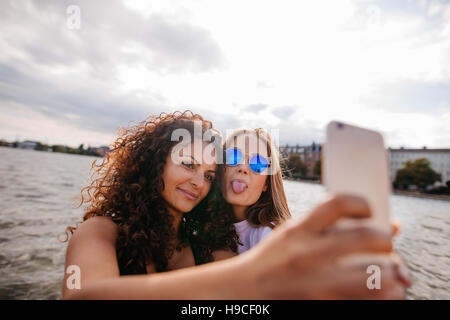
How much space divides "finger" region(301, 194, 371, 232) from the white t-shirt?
308 cm

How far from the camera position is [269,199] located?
436 centimetres

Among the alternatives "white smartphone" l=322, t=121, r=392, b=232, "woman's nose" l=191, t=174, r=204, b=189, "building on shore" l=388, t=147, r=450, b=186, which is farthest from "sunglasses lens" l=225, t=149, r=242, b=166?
"building on shore" l=388, t=147, r=450, b=186

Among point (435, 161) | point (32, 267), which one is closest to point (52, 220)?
point (32, 267)

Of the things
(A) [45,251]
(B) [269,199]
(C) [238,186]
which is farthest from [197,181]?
(A) [45,251]

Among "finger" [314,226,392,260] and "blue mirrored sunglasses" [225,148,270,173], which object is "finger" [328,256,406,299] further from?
"blue mirrored sunglasses" [225,148,270,173]

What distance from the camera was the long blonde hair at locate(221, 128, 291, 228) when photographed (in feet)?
13.8

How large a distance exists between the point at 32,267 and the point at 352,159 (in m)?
10.00

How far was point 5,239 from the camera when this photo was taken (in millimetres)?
9375

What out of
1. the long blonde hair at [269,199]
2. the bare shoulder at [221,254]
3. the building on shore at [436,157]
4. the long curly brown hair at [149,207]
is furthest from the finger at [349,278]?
the building on shore at [436,157]

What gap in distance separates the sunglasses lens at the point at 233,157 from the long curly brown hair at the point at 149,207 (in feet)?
1.30

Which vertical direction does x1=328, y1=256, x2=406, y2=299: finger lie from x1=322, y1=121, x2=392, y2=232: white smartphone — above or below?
below

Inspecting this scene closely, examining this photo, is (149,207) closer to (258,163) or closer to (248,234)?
(248,234)

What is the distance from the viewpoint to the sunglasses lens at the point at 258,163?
401 centimetres
